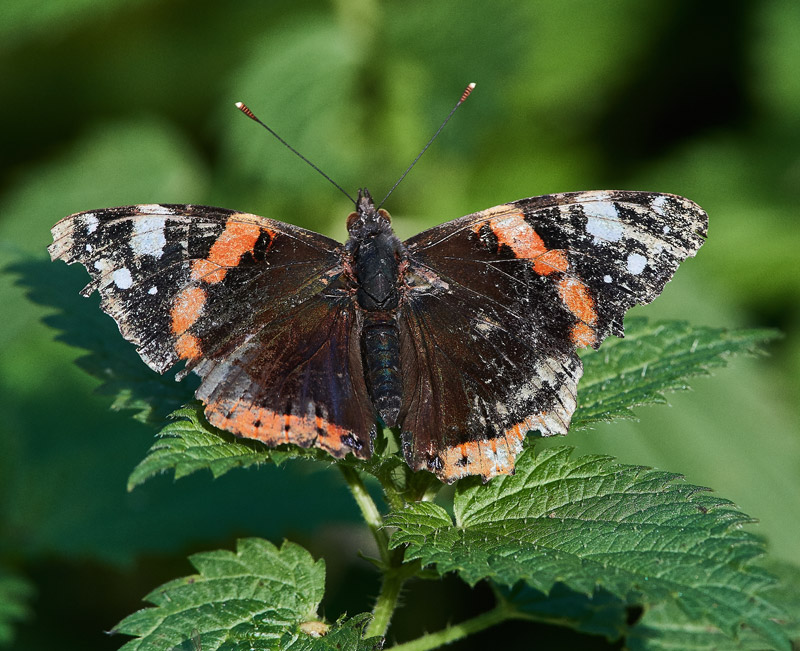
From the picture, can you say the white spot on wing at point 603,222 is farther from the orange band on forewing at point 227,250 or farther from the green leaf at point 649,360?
the orange band on forewing at point 227,250

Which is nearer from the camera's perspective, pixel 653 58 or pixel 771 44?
pixel 771 44

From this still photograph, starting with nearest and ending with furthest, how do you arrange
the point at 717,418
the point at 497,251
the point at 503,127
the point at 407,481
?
the point at 407,481, the point at 497,251, the point at 717,418, the point at 503,127

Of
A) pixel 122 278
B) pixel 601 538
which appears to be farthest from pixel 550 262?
pixel 122 278

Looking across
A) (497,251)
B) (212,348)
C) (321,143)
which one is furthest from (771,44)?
(212,348)

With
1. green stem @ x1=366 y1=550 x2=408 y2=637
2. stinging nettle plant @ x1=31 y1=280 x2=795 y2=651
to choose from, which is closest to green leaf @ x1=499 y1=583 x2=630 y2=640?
stinging nettle plant @ x1=31 y1=280 x2=795 y2=651

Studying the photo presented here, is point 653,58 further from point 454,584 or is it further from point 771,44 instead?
point 454,584

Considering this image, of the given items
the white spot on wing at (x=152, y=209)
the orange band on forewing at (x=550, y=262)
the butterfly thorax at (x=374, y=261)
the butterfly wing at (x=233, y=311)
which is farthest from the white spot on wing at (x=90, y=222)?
the orange band on forewing at (x=550, y=262)

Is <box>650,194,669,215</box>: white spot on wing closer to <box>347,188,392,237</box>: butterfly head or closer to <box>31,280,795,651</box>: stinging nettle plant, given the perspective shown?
<box>31,280,795,651</box>: stinging nettle plant

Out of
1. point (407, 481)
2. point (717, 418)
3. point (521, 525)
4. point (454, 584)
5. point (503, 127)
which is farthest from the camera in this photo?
point (503, 127)
